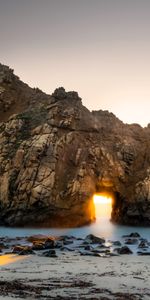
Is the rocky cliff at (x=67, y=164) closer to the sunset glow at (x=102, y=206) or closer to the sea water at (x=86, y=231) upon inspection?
the sea water at (x=86, y=231)

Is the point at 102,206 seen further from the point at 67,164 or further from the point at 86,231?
the point at 86,231

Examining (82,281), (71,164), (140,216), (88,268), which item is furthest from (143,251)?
(71,164)

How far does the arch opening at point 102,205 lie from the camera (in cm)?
5024

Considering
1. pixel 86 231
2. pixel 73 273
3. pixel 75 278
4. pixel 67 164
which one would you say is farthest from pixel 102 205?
pixel 75 278

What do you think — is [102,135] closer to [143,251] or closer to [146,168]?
[146,168]

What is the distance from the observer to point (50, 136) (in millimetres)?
47906

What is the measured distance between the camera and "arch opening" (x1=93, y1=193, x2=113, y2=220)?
50.2m

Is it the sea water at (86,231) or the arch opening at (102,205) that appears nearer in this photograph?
the sea water at (86,231)

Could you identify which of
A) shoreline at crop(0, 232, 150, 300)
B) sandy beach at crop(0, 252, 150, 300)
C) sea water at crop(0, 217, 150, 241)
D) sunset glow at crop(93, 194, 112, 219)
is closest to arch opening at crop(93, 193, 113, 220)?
sunset glow at crop(93, 194, 112, 219)

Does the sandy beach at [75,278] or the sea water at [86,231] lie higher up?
the sandy beach at [75,278]

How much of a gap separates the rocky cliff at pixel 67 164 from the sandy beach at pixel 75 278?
64.0 feet

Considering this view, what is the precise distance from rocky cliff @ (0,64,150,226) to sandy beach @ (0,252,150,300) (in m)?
19.5

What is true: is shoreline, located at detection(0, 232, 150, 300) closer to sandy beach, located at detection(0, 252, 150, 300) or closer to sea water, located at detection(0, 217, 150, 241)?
sandy beach, located at detection(0, 252, 150, 300)

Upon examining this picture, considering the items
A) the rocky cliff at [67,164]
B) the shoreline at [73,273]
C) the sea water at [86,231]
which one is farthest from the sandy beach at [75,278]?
the rocky cliff at [67,164]
